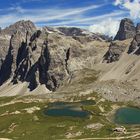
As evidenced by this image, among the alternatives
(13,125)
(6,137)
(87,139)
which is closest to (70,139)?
(87,139)

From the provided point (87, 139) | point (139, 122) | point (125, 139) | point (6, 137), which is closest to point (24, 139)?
point (6, 137)

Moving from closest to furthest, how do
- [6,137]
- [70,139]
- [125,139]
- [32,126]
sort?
[125,139], [70,139], [6,137], [32,126]

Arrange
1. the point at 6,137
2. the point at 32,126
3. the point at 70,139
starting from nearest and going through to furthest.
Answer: the point at 70,139 < the point at 6,137 < the point at 32,126

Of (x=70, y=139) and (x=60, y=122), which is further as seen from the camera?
(x=60, y=122)

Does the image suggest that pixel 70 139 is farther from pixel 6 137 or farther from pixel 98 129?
pixel 6 137

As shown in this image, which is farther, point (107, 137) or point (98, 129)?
point (98, 129)

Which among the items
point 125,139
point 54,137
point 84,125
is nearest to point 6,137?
point 54,137

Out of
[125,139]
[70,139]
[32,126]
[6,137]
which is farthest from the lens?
[32,126]

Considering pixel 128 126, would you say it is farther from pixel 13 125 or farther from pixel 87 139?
pixel 13 125
